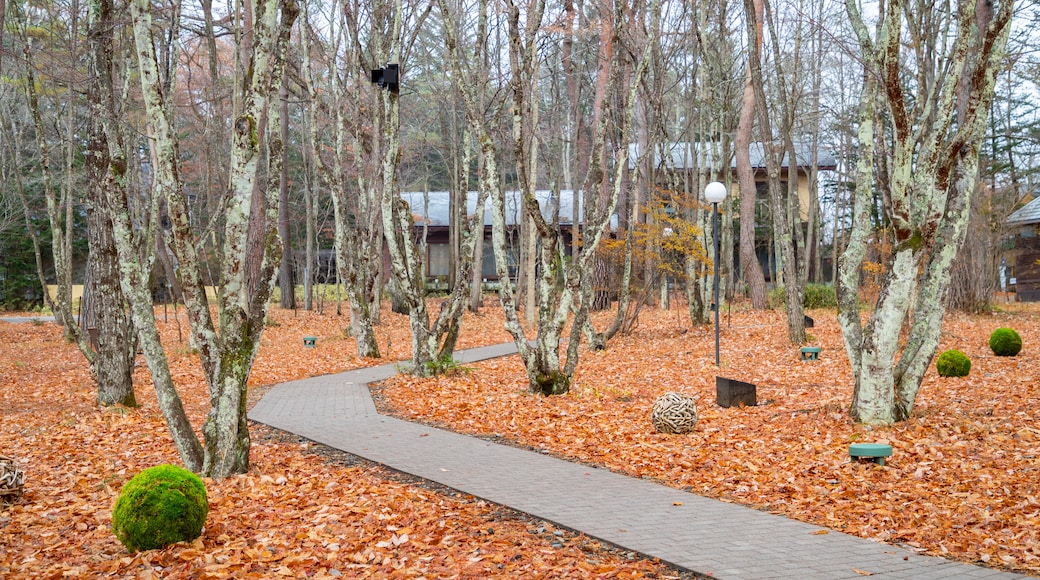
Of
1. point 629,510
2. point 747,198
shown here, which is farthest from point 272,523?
point 747,198

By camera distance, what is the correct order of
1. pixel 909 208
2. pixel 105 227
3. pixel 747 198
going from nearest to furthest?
1. pixel 909 208
2. pixel 105 227
3. pixel 747 198

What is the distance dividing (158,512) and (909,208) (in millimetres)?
7246

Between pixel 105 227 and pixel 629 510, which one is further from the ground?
pixel 105 227

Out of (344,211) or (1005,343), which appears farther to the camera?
(344,211)

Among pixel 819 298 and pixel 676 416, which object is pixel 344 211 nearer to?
pixel 676 416

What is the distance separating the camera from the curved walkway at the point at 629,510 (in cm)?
500

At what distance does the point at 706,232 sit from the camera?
776 inches

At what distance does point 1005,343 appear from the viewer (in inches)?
532

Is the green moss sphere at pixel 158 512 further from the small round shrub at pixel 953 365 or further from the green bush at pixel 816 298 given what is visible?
the green bush at pixel 816 298

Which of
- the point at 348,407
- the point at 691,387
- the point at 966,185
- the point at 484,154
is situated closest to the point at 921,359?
the point at 966,185

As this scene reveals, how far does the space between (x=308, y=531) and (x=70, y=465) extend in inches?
153

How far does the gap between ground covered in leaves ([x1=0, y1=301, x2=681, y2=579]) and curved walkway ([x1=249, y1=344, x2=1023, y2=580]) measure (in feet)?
0.71

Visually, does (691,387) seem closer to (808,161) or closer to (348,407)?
(348,407)

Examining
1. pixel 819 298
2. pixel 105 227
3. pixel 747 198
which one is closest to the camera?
pixel 105 227
